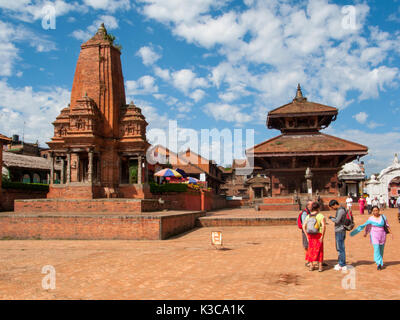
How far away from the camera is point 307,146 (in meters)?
32.8

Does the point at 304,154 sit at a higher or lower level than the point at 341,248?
higher

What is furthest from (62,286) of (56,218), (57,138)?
(57,138)

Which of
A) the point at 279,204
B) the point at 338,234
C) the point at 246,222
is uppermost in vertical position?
the point at 338,234

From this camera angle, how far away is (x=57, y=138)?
22484 mm

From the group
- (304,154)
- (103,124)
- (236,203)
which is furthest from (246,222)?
(236,203)

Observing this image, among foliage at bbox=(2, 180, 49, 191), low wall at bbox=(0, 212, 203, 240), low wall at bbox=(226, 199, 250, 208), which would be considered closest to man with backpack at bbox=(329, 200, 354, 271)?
low wall at bbox=(0, 212, 203, 240)

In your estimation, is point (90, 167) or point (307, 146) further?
point (307, 146)

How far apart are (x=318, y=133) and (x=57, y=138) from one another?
2518 centimetres

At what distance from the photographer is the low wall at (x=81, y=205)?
17.4 m

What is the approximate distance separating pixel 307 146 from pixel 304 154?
4.72ft

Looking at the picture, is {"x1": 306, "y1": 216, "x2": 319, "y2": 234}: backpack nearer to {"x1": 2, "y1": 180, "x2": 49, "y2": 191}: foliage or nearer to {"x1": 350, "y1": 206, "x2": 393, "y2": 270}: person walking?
{"x1": 350, "y1": 206, "x2": 393, "y2": 270}: person walking

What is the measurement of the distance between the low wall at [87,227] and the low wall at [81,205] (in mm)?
3006

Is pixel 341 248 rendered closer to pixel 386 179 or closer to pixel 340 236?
pixel 340 236
